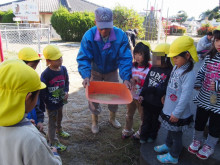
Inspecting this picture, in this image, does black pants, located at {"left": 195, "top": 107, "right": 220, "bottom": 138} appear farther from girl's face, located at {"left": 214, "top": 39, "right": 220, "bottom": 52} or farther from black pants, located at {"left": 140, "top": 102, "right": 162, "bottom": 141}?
girl's face, located at {"left": 214, "top": 39, "right": 220, "bottom": 52}

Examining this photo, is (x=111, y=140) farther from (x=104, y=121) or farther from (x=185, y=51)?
(x=185, y=51)

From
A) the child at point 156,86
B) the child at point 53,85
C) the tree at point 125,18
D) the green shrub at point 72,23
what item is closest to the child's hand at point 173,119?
the child at point 156,86

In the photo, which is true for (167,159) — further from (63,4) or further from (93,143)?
(63,4)

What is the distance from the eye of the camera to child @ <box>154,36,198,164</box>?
1736mm

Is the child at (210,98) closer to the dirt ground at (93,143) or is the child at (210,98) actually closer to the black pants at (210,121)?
the black pants at (210,121)

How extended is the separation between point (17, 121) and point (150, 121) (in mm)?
1562

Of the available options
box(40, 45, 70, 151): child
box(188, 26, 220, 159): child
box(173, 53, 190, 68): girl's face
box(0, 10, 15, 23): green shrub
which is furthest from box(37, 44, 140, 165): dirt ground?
box(0, 10, 15, 23): green shrub

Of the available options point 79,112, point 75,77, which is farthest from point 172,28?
point 79,112

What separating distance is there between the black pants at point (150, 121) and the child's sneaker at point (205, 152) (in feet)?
1.67

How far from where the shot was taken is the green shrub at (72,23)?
629 inches

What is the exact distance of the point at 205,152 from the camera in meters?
1.99

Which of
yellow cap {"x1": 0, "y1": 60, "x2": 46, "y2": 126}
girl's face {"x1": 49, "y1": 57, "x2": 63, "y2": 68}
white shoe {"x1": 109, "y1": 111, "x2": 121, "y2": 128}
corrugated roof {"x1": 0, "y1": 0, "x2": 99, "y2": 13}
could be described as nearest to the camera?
yellow cap {"x1": 0, "y1": 60, "x2": 46, "y2": 126}

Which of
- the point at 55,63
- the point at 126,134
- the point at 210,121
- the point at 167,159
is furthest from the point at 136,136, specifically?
the point at 55,63

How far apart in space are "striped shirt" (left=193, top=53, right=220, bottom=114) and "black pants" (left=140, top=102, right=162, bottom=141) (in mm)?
434
